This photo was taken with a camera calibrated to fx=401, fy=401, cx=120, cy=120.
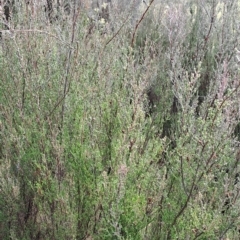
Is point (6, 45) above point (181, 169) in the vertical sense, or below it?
above

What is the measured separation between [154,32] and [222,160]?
2598 millimetres

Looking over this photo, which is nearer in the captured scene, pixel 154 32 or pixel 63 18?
pixel 63 18

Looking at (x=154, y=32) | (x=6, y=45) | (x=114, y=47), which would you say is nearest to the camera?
(x=6, y=45)

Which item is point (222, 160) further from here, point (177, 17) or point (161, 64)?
point (161, 64)

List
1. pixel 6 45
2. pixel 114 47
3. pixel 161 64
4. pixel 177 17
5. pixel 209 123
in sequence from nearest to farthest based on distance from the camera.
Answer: pixel 209 123 → pixel 6 45 → pixel 114 47 → pixel 177 17 → pixel 161 64

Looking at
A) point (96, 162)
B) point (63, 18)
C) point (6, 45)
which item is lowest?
point (96, 162)

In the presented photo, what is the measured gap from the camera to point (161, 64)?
3795 mm

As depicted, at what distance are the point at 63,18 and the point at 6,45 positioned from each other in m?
0.57

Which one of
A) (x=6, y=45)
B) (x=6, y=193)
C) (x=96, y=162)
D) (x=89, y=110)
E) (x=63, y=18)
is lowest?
(x=6, y=193)

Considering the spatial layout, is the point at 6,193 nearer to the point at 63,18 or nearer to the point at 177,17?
the point at 63,18

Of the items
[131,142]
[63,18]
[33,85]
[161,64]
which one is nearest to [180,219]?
[131,142]

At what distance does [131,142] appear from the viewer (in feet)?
6.24

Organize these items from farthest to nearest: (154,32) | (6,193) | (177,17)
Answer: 1. (154,32)
2. (177,17)
3. (6,193)

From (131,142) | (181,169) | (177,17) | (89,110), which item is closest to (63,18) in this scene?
(177,17)
